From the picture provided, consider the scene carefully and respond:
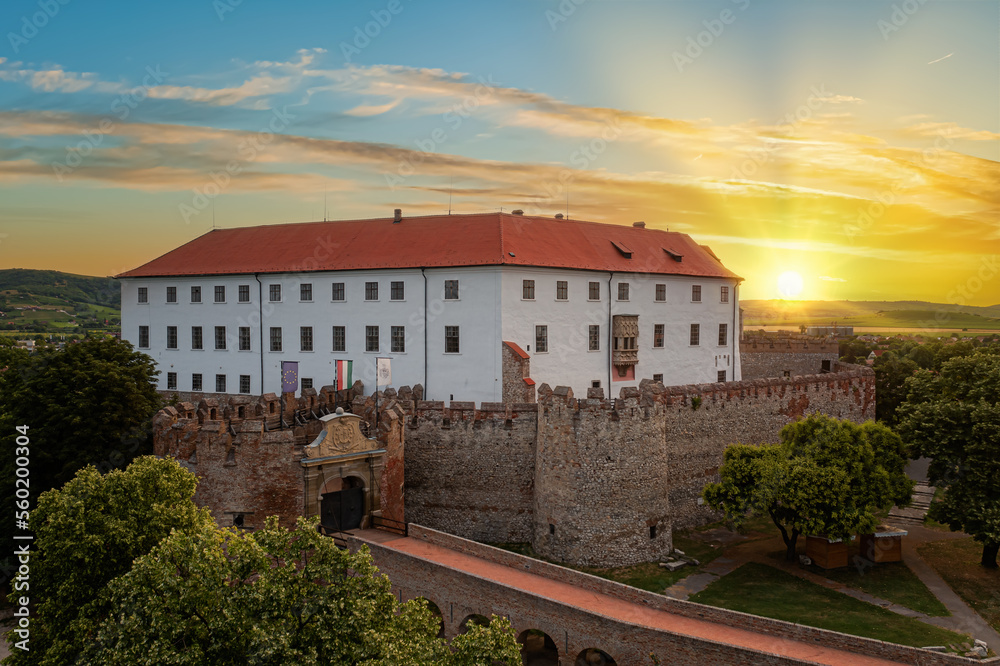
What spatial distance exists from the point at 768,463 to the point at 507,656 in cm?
1961

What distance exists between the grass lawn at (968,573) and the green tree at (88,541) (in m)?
29.3

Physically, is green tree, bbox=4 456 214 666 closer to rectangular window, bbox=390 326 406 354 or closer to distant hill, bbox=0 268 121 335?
rectangular window, bbox=390 326 406 354

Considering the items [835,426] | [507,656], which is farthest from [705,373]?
[507,656]

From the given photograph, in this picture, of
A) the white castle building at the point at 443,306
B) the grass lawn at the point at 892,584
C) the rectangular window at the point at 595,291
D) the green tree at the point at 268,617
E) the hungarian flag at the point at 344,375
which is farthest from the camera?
the rectangular window at the point at 595,291

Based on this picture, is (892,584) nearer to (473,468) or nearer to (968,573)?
(968,573)

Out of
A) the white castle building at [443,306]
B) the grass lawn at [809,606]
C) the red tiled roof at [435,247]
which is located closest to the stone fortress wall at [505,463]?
the grass lawn at [809,606]

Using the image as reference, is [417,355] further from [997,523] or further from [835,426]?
[997,523]

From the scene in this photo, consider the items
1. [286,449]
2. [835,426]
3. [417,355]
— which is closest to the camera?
[286,449]

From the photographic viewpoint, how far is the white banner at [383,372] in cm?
4662

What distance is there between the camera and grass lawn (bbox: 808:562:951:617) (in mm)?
29641

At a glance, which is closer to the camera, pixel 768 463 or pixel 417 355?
pixel 768 463

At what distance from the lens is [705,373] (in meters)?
55.0

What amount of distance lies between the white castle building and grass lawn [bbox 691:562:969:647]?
15.4m

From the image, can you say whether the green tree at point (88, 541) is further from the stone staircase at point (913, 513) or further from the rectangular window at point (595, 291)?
the stone staircase at point (913, 513)
